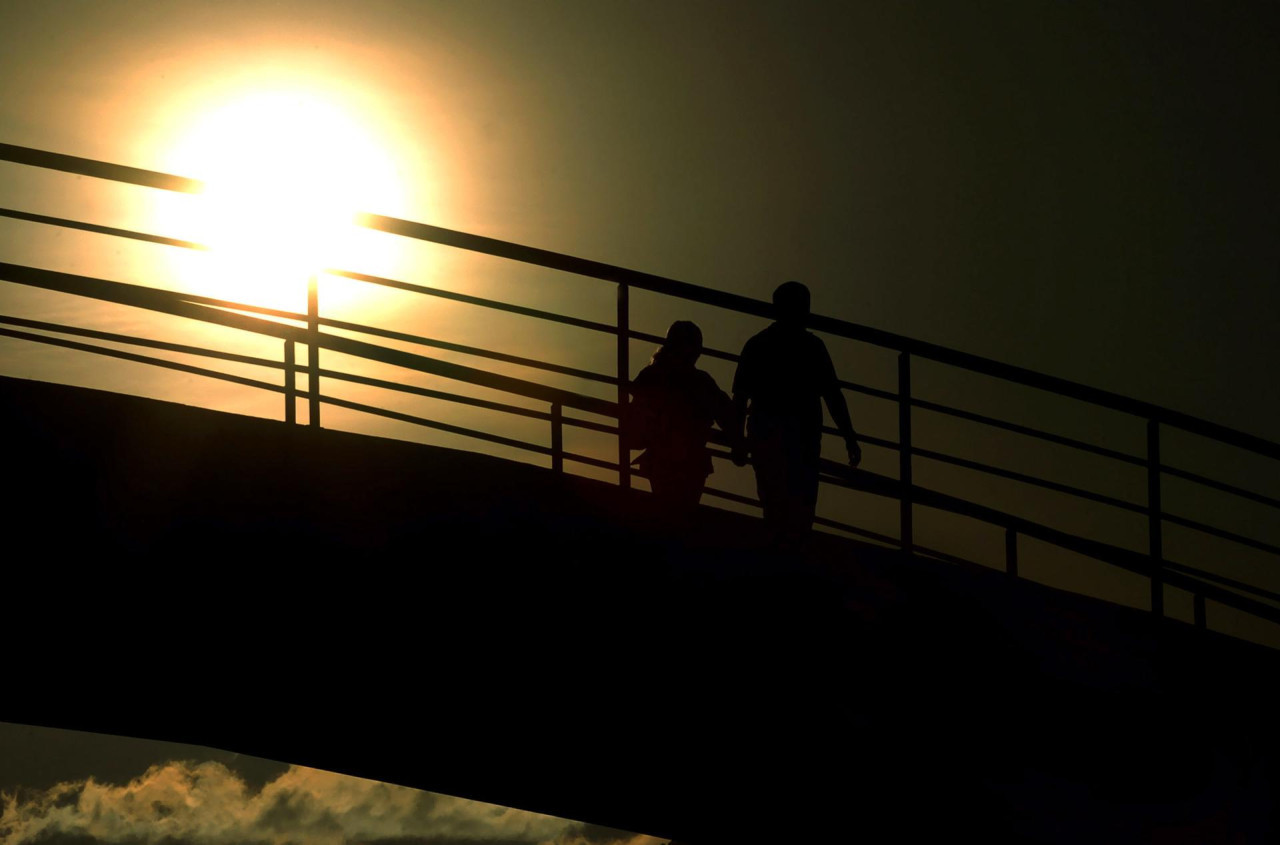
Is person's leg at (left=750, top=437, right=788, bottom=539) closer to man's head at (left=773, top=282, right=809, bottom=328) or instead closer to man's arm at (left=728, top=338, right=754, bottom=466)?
man's arm at (left=728, top=338, right=754, bottom=466)

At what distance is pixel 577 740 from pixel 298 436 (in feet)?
5.76

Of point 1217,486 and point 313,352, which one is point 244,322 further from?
point 1217,486

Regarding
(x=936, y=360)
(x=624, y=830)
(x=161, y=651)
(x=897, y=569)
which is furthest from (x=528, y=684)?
(x=936, y=360)

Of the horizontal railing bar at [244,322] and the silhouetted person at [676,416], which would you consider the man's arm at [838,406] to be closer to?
the silhouetted person at [676,416]

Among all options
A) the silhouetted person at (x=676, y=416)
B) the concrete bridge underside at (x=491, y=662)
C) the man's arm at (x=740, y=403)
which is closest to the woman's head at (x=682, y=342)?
the silhouetted person at (x=676, y=416)

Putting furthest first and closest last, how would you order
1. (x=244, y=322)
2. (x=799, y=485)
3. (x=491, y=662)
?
1. (x=799, y=485)
2. (x=244, y=322)
3. (x=491, y=662)

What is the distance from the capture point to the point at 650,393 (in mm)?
6613

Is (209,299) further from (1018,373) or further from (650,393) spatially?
(1018,373)

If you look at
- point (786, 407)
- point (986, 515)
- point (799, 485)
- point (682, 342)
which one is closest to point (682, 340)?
point (682, 342)

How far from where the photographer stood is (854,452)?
22.4 feet

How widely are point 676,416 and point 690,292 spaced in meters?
0.65

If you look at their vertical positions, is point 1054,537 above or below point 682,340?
below

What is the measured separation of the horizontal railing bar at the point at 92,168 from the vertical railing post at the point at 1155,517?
5150mm

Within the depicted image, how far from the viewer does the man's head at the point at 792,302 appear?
648cm
